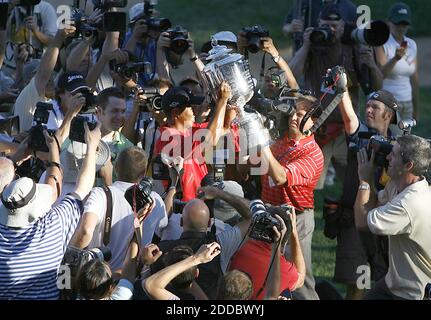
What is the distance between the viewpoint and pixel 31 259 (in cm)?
758

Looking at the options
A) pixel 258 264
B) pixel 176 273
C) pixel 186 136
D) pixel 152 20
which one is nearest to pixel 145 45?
pixel 152 20

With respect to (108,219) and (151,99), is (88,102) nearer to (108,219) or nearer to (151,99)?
(151,99)

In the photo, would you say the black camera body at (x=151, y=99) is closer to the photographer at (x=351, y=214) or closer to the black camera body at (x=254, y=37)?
the black camera body at (x=254, y=37)

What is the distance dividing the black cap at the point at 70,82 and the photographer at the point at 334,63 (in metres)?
2.34

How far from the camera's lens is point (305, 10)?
12141mm

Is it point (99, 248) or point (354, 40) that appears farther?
point (354, 40)

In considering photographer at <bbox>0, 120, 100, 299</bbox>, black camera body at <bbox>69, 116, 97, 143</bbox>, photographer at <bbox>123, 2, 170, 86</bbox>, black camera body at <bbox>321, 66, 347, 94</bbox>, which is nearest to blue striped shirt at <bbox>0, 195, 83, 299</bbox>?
photographer at <bbox>0, 120, 100, 299</bbox>

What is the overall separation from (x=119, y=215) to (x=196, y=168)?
117 cm

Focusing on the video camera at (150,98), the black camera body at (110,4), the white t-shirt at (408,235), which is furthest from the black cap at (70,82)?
the white t-shirt at (408,235)

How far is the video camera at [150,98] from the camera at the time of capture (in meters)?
9.49

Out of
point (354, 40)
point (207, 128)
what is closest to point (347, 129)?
point (207, 128)
